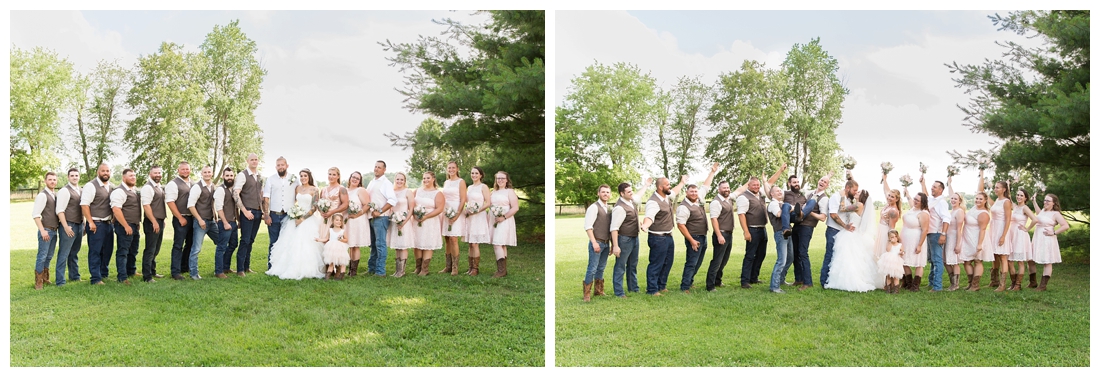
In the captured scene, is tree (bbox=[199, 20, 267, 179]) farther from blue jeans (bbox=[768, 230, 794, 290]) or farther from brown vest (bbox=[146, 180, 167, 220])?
blue jeans (bbox=[768, 230, 794, 290])

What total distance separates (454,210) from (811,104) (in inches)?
165

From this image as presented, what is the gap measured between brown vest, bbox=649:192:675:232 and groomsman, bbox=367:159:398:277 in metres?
2.40

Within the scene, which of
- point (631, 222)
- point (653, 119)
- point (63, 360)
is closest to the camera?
point (63, 360)

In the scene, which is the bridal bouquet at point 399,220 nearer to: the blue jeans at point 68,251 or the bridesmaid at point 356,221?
the bridesmaid at point 356,221

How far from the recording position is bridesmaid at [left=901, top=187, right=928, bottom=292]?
5.76 m

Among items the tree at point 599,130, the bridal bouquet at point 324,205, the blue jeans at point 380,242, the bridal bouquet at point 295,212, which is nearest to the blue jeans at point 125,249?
the bridal bouquet at point 295,212

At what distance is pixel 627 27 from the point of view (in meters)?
7.64

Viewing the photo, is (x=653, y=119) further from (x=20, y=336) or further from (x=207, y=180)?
(x=20, y=336)

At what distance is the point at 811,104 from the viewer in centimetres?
767

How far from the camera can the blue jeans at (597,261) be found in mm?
5379

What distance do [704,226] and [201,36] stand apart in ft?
17.6

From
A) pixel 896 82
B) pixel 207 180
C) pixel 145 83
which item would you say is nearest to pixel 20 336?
pixel 207 180

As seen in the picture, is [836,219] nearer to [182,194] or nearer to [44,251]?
[182,194]

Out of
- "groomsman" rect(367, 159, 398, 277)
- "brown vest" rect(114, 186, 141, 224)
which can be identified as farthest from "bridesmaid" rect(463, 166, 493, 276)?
"brown vest" rect(114, 186, 141, 224)
